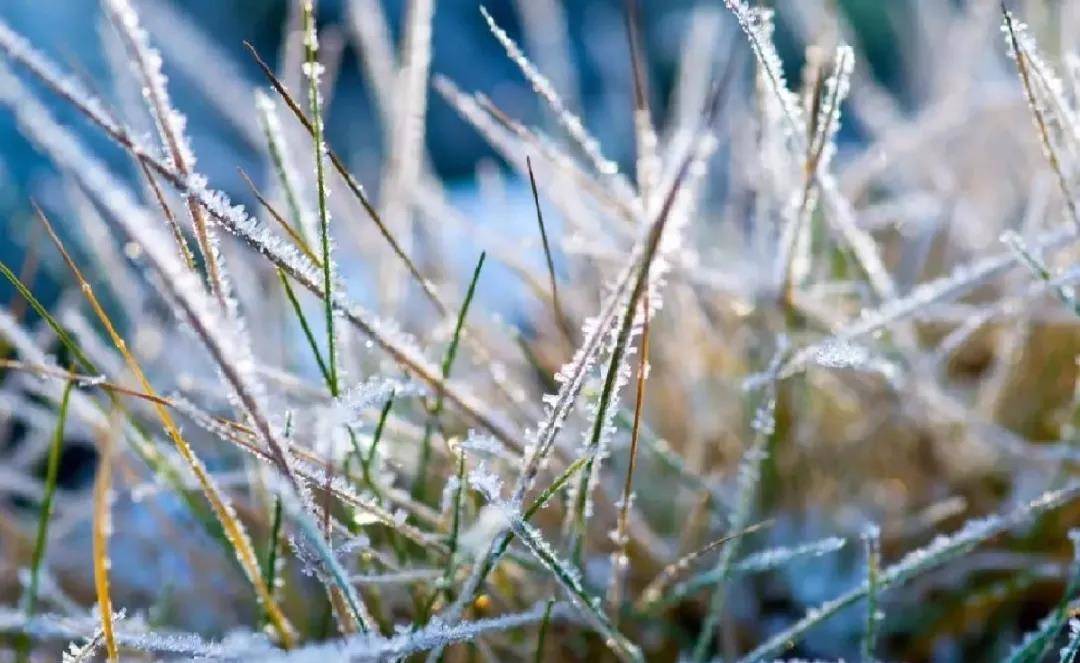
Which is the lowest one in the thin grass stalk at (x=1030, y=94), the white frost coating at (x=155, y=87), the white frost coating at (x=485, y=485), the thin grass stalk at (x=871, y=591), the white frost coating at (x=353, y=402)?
the thin grass stalk at (x=871, y=591)

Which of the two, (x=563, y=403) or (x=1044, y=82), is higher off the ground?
(x=1044, y=82)

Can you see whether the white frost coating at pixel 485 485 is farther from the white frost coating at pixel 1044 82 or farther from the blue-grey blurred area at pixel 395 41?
the blue-grey blurred area at pixel 395 41

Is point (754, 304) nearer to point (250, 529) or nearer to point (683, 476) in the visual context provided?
point (683, 476)

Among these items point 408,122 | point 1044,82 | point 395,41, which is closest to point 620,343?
point 1044,82

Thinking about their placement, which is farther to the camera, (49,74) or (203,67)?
(203,67)

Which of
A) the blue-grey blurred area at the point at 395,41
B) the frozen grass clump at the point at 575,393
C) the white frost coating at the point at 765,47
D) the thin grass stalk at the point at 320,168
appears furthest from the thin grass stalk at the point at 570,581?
the blue-grey blurred area at the point at 395,41

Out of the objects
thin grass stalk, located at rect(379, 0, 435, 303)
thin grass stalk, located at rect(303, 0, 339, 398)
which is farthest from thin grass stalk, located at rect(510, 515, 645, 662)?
thin grass stalk, located at rect(379, 0, 435, 303)

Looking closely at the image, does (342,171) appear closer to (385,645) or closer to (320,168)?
(320,168)
